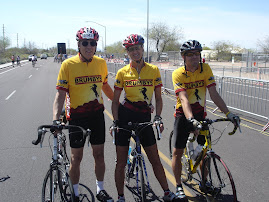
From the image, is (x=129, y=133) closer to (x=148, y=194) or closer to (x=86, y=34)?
(x=148, y=194)

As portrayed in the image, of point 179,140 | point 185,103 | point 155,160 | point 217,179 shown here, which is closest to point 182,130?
point 179,140

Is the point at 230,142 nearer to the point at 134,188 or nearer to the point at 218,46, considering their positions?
the point at 134,188

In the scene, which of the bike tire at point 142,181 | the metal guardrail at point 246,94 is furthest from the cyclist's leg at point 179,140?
the metal guardrail at point 246,94

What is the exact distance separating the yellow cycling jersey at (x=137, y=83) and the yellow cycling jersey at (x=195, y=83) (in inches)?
13.9

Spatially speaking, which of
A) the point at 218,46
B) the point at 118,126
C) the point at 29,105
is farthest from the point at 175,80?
the point at 218,46

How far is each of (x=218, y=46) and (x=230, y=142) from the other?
2264 inches

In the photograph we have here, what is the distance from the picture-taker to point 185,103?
3512 millimetres

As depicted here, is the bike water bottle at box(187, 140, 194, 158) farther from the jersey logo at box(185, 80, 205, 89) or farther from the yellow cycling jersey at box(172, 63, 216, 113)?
the jersey logo at box(185, 80, 205, 89)

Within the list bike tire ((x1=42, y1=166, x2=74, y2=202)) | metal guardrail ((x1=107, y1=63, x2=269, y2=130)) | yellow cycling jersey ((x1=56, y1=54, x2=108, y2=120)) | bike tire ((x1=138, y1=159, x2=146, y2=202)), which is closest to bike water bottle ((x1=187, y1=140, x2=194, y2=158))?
bike tire ((x1=138, y1=159, x2=146, y2=202))

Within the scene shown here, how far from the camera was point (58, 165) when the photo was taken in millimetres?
2988

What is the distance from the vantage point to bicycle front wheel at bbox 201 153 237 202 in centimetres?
328

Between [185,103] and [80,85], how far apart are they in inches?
52.8

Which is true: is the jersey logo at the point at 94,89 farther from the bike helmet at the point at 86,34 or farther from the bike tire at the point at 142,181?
the bike tire at the point at 142,181

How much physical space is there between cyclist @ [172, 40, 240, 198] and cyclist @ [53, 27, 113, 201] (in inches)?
40.2
